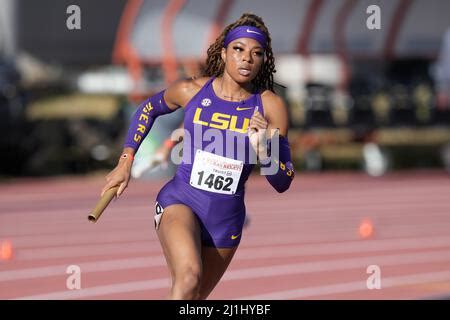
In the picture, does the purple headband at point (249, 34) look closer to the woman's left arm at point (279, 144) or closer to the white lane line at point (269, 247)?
the woman's left arm at point (279, 144)

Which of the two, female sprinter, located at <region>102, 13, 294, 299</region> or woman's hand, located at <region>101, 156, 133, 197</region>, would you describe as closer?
woman's hand, located at <region>101, 156, 133, 197</region>

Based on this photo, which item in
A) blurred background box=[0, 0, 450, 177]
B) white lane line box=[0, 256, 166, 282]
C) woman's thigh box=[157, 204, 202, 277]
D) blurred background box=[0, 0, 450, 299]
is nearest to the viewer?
woman's thigh box=[157, 204, 202, 277]

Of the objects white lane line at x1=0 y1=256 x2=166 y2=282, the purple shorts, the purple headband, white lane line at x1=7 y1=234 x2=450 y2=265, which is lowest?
the purple shorts

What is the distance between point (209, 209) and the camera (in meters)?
6.85

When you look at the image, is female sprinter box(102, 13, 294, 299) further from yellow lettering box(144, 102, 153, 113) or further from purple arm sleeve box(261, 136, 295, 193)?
yellow lettering box(144, 102, 153, 113)

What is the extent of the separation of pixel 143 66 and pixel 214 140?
59.7ft

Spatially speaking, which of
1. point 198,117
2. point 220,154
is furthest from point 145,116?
point 220,154

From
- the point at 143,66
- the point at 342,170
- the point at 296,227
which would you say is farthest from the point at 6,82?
the point at 296,227

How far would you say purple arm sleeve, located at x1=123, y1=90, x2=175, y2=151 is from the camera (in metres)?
7.14

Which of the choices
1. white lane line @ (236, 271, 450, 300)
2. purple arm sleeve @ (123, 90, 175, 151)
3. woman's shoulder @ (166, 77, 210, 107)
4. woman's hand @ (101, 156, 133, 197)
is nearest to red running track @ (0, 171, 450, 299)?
white lane line @ (236, 271, 450, 300)

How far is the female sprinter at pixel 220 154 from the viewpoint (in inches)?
264

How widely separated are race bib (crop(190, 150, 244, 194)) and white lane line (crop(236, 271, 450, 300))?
276 centimetres

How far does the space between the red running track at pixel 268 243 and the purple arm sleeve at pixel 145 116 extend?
2.65 meters

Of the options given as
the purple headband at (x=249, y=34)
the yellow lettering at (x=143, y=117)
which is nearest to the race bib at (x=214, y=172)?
the yellow lettering at (x=143, y=117)
